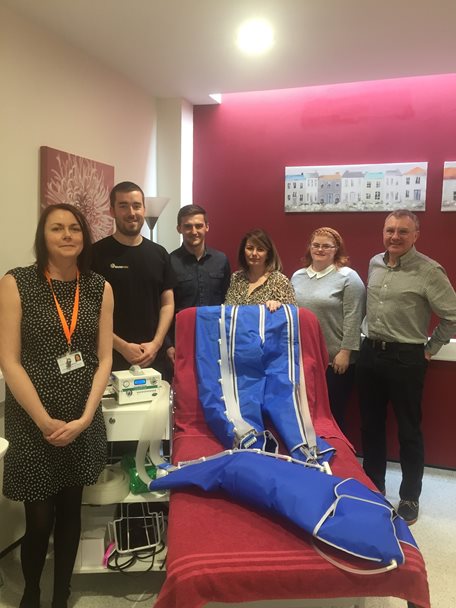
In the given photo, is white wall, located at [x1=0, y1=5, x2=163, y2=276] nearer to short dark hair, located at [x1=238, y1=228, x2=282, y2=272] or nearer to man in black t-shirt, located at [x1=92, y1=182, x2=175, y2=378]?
man in black t-shirt, located at [x1=92, y1=182, x2=175, y2=378]

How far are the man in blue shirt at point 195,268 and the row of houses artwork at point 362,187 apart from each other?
0.90 m

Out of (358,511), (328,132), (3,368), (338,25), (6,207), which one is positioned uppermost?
(338,25)

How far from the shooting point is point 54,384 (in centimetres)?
164

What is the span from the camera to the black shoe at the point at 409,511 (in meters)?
2.52

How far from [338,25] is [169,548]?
7.28ft

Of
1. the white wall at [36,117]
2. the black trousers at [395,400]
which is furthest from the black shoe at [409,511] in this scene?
the white wall at [36,117]

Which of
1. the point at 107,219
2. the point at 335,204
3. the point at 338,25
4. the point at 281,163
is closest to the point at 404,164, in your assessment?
the point at 335,204

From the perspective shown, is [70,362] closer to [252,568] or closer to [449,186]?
[252,568]

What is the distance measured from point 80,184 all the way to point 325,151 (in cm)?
160

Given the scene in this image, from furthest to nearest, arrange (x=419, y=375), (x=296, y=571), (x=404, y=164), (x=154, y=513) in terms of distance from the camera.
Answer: (x=404, y=164) → (x=419, y=375) → (x=154, y=513) → (x=296, y=571)

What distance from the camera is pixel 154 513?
2.12 meters

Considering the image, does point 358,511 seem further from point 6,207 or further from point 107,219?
point 107,219

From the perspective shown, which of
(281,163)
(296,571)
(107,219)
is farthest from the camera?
(281,163)

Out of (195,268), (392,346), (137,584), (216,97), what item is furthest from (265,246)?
(137,584)
